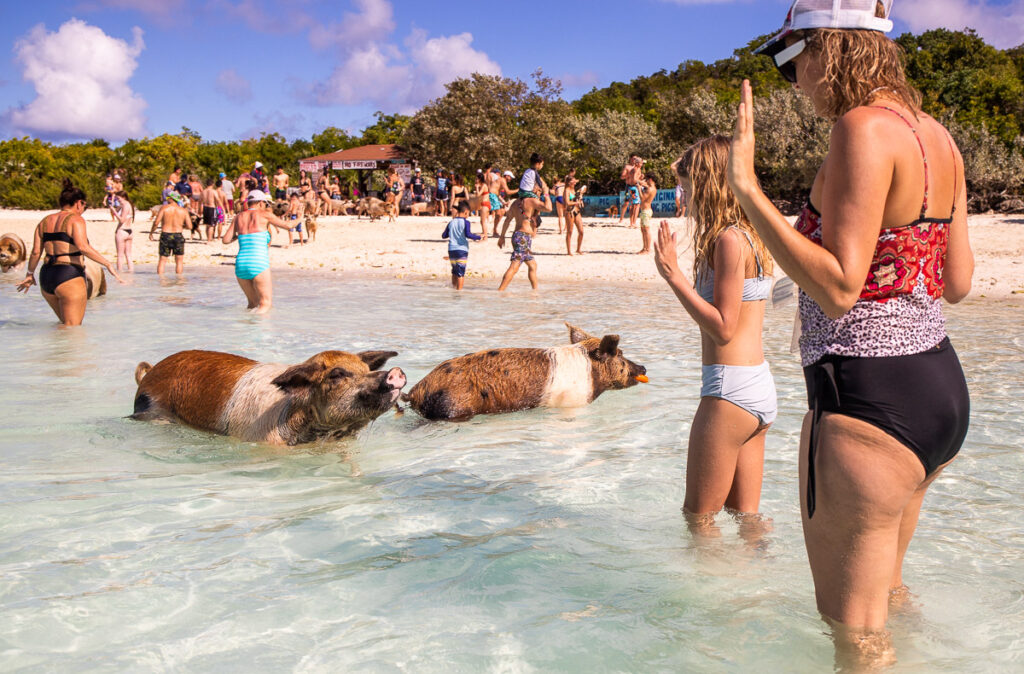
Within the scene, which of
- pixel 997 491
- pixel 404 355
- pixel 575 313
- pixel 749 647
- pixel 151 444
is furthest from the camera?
pixel 575 313

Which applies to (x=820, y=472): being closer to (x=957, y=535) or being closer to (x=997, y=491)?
(x=957, y=535)

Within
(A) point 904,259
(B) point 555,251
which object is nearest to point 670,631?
(A) point 904,259

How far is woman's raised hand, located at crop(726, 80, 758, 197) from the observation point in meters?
2.27

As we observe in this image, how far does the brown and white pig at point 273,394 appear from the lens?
533 cm

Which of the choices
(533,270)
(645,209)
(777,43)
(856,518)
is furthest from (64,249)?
(645,209)

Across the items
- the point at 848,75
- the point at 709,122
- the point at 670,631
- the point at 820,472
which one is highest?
the point at 709,122

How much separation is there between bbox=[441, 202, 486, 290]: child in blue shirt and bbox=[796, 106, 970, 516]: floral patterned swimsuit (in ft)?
42.0

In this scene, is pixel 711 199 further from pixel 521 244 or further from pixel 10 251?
pixel 10 251

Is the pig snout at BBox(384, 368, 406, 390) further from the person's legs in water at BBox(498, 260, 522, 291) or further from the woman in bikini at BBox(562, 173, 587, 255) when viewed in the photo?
the woman in bikini at BBox(562, 173, 587, 255)

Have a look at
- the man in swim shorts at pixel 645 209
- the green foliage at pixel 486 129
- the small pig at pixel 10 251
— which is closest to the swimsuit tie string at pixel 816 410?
the small pig at pixel 10 251

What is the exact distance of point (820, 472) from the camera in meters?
2.32

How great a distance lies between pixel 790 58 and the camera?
94.8 inches

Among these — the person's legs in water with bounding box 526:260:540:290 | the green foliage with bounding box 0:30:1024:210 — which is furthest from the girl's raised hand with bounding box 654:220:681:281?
the green foliage with bounding box 0:30:1024:210

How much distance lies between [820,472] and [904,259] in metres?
0.63
